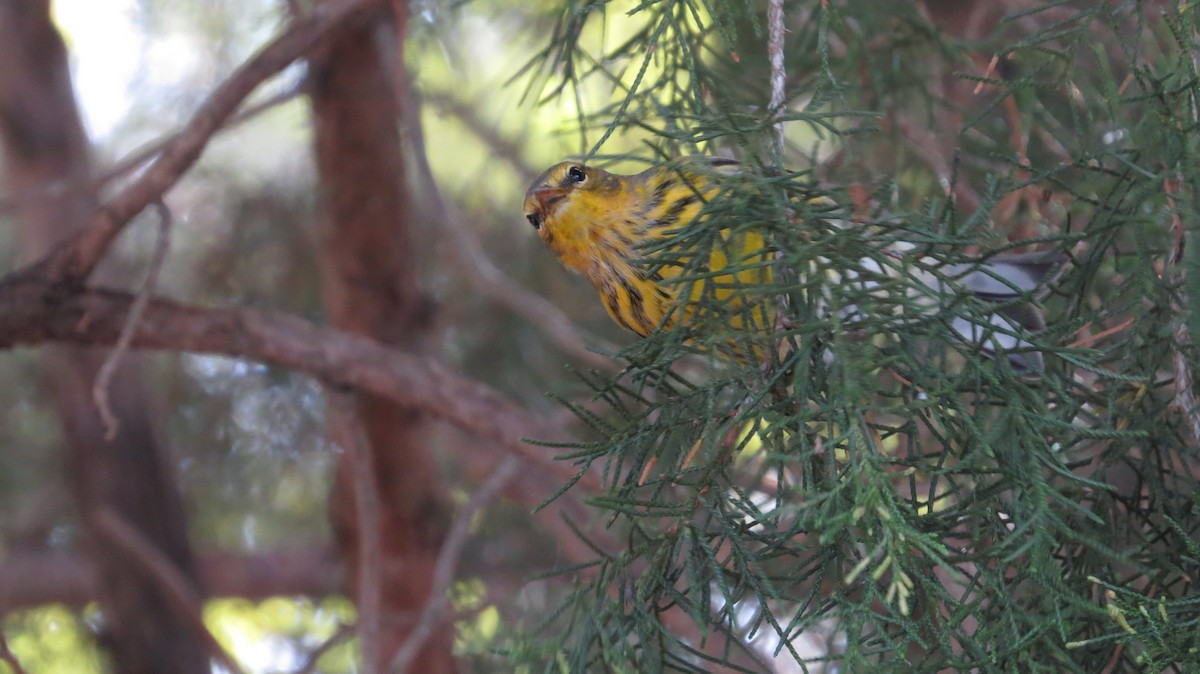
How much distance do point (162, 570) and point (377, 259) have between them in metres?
1.08

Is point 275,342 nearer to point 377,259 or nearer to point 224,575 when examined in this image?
point 377,259

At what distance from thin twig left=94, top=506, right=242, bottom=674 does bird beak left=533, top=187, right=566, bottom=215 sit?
1.26 m

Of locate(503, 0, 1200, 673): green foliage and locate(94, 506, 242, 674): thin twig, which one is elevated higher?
locate(94, 506, 242, 674): thin twig

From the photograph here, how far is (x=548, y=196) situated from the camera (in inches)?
81.2

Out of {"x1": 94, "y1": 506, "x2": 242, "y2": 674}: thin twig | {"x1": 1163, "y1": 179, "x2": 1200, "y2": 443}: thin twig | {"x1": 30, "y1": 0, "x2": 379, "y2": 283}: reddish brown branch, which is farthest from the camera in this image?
{"x1": 94, "y1": 506, "x2": 242, "y2": 674}: thin twig

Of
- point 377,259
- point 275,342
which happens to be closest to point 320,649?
point 275,342

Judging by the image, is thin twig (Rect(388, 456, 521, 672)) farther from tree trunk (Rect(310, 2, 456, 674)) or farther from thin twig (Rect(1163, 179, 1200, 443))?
thin twig (Rect(1163, 179, 1200, 443))

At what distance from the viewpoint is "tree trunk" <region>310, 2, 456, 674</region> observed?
10.5ft

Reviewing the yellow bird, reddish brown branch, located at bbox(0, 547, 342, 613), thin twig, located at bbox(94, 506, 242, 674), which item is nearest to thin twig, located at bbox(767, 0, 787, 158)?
the yellow bird

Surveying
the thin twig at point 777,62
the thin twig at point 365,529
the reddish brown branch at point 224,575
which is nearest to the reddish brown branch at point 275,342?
the thin twig at point 365,529

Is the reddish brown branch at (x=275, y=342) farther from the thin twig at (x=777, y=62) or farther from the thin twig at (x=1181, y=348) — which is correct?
the thin twig at (x=1181, y=348)

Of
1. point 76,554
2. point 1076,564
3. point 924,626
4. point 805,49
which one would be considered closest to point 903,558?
point 924,626

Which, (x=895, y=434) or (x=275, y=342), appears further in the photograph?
(x=275, y=342)

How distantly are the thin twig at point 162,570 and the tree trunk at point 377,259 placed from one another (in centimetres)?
52
